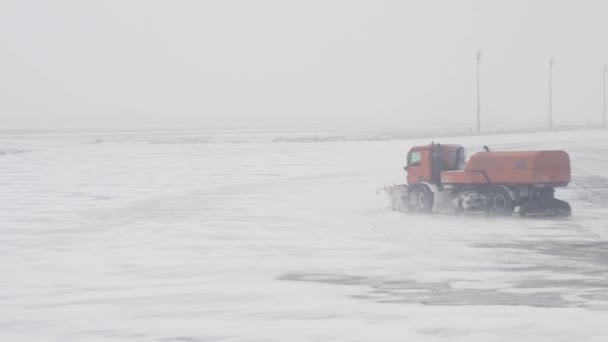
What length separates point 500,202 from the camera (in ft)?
90.1

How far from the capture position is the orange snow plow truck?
87.6 feet

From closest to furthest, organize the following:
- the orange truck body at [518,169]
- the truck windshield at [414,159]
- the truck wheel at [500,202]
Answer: the orange truck body at [518,169] < the truck wheel at [500,202] < the truck windshield at [414,159]

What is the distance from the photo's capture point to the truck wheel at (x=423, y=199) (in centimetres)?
2873

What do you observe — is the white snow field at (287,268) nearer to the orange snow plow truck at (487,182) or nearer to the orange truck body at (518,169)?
the orange snow plow truck at (487,182)

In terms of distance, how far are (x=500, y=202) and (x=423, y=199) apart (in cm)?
249

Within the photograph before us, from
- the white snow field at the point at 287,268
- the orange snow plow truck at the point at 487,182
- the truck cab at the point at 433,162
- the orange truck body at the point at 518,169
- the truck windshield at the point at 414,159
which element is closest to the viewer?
the white snow field at the point at 287,268

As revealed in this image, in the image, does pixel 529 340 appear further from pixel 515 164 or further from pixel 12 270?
pixel 515 164

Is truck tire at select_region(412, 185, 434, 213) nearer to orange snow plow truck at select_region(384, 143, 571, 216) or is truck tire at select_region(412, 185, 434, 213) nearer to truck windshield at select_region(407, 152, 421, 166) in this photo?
orange snow plow truck at select_region(384, 143, 571, 216)

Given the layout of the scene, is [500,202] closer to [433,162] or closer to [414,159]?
[433,162]

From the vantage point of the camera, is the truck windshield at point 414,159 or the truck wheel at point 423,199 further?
the truck windshield at point 414,159

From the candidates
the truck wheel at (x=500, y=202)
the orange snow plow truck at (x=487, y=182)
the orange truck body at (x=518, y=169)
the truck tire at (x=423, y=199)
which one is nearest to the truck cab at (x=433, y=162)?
the orange snow plow truck at (x=487, y=182)

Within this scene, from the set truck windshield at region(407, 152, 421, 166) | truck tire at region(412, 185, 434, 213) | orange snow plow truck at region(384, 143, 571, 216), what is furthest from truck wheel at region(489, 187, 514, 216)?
truck windshield at region(407, 152, 421, 166)

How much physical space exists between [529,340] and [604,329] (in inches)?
48.0

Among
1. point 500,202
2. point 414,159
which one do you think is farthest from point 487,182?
point 414,159
